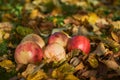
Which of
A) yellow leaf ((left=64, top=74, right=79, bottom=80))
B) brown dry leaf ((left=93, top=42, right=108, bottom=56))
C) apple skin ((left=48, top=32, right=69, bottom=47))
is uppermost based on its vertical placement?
apple skin ((left=48, top=32, right=69, bottom=47))

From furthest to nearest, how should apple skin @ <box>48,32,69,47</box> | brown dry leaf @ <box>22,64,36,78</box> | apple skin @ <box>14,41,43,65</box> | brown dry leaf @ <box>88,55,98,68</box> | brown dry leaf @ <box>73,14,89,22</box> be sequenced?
brown dry leaf @ <box>73,14,89,22</box> → apple skin @ <box>48,32,69,47</box> → apple skin @ <box>14,41,43,65</box> → brown dry leaf @ <box>88,55,98,68</box> → brown dry leaf @ <box>22,64,36,78</box>

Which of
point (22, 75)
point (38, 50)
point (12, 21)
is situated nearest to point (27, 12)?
point (12, 21)

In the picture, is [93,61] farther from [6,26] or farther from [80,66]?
[6,26]

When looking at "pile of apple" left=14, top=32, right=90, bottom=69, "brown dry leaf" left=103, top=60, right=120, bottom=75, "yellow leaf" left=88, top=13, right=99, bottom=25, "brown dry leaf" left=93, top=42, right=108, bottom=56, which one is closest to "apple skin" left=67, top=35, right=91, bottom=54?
"pile of apple" left=14, top=32, right=90, bottom=69

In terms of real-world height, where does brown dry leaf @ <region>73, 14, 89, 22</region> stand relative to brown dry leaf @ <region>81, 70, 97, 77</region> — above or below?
above

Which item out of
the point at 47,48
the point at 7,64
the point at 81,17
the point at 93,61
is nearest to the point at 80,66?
the point at 93,61

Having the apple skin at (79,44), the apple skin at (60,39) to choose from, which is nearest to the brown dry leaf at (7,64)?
the apple skin at (60,39)

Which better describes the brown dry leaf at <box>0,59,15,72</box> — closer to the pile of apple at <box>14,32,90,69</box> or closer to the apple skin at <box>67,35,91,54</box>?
the pile of apple at <box>14,32,90,69</box>

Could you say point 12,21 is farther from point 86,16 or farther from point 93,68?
point 93,68
